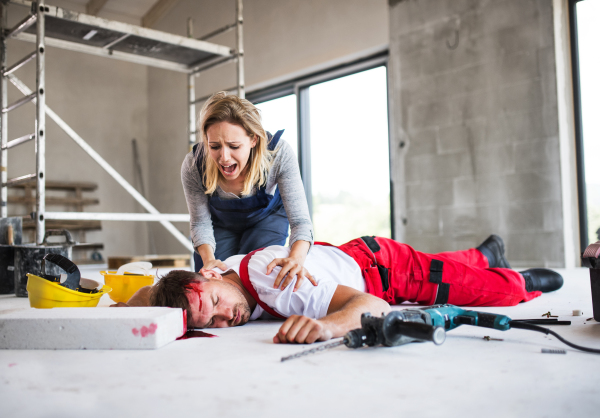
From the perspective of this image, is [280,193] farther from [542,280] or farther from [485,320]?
[542,280]

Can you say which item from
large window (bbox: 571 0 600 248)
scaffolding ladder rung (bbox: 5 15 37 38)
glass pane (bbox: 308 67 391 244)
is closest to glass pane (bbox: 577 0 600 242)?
large window (bbox: 571 0 600 248)

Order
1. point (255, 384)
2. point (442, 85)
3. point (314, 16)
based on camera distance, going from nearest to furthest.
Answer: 1. point (255, 384)
2. point (442, 85)
3. point (314, 16)

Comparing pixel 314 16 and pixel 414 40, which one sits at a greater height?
pixel 314 16

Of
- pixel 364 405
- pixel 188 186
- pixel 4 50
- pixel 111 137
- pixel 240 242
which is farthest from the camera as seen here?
pixel 111 137

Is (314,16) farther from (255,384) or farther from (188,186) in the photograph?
(255,384)

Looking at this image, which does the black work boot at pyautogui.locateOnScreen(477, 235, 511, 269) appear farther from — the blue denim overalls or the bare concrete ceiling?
the bare concrete ceiling

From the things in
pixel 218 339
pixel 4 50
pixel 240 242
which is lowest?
pixel 218 339

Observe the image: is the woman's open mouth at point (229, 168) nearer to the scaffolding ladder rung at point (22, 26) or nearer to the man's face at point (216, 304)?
the man's face at point (216, 304)

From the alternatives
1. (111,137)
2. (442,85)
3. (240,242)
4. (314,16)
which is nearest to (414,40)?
(442,85)

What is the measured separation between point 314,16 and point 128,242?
4665mm

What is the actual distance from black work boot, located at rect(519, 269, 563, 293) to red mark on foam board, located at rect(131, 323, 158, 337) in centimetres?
176

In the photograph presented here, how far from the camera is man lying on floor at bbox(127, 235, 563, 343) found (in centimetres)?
144

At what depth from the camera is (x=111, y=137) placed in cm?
793

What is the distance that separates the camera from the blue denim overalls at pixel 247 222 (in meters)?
2.41
